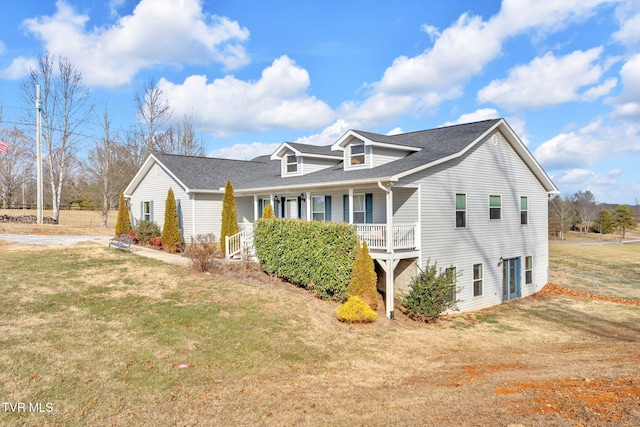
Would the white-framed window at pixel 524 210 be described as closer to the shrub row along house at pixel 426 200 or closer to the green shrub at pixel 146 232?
the shrub row along house at pixel 426 200

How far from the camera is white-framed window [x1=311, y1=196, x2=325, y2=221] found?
19.6m

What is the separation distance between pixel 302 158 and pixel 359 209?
4.89 m

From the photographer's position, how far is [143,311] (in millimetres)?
11438

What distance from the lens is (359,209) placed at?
1780cm

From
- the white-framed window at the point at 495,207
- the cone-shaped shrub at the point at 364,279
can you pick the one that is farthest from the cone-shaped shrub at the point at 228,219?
the white-framed window at the point at 495,207

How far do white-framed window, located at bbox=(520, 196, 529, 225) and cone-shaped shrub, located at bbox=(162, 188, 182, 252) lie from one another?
17.1m

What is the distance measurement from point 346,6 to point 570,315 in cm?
1563

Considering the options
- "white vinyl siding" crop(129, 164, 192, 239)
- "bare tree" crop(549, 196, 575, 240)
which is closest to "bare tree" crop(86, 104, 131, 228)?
"white vinyl siding" crop(129, 164, 192, 239)

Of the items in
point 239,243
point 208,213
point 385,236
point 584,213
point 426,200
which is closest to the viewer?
point 385,236

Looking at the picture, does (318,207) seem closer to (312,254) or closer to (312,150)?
(312,150)

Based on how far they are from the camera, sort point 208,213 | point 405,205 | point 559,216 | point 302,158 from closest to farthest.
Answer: point 405,205 → point 302,158 → point 208,213 → point 559,216

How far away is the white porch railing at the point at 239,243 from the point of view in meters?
19.1

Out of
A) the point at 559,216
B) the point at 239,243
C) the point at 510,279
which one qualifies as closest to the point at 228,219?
the point at 239,243

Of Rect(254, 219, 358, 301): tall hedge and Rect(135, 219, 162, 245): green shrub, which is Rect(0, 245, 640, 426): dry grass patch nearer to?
Rect(254, 219, 358, 301): tall hedge
